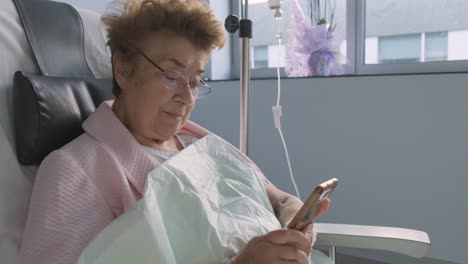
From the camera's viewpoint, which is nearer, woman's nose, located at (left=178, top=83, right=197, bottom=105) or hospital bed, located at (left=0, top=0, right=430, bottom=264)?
hospital bed, located at (left=0, top=0, right=430, bottom=264)

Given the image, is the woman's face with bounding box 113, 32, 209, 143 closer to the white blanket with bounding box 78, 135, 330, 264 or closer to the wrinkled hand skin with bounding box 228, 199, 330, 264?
the white blanket with bounding box 78, 135, 330, 264

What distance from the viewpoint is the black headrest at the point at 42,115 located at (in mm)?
834

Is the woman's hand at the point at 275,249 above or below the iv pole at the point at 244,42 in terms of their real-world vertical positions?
below

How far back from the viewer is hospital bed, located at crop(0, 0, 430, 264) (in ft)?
2.72

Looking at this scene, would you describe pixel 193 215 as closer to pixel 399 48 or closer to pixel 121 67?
pixel 121 67

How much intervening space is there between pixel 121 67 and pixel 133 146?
20 centimetres

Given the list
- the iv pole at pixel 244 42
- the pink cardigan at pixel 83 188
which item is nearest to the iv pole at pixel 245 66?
the iv pole at pixel 244 42

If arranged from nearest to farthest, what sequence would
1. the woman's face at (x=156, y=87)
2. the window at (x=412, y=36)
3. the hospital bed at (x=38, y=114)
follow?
the hospital bed at (x=38, y=114) → the woman's face at (x=156, y=87) → the window at (x=412, y=36)

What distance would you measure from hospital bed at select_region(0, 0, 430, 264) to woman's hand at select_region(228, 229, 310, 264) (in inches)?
11.8

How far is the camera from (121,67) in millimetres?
958

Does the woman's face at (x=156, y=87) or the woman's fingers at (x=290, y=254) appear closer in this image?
the woman's fingers at (x=290, y=254)

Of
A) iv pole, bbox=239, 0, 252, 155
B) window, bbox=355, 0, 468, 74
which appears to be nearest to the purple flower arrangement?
window, bbox=355, 0, 468, 74

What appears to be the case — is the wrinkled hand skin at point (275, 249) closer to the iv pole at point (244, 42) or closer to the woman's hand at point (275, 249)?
the woman's hand at point (275, 249)

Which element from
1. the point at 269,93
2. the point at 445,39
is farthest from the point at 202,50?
the point at 445,39
